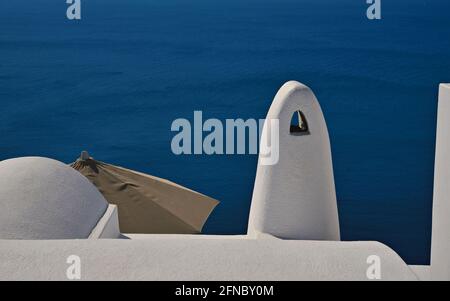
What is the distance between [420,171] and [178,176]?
10.2 meters

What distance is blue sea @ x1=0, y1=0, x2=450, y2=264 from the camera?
29469mm

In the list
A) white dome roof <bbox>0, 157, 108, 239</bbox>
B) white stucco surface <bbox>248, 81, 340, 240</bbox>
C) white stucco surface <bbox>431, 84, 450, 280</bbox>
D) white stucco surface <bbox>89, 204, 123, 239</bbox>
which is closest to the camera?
white stucco surface <bbox>431, 84, 450, 280</bbox>

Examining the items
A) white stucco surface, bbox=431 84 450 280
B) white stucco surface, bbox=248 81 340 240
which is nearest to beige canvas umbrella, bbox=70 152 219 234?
white stucco surface, bbox=248 81 340 240

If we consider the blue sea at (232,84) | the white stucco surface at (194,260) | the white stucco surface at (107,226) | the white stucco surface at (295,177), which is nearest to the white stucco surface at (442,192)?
the white stucco surface at (194,260)

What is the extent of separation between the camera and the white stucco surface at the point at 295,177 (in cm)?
970

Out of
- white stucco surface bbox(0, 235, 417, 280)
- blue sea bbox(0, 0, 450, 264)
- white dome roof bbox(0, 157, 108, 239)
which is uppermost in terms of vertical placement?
blue sea bbox(0, 0, 450, 264)

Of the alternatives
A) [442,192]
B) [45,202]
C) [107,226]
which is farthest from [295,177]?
[45,202]

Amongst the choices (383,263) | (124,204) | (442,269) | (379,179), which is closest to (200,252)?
(383,263)

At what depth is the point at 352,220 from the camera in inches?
972

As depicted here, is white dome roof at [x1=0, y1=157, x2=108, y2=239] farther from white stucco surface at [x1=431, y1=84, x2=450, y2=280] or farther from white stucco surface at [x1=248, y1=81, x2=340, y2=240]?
white stucco surface at [x1=431, y1=84, x2=450, y2=280]

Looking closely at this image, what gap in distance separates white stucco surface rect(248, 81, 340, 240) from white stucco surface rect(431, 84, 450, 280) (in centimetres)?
264

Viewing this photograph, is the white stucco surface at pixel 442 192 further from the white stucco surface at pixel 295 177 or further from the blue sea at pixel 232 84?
the blue sea at pixel 232 84

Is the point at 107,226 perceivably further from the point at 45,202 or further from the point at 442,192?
the point at 442,192
